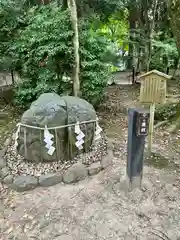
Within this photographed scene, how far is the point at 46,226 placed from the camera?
291 cm

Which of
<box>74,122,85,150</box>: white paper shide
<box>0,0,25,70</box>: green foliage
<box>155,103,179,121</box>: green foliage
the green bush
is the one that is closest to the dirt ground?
<box>74,122,85,150</box>: white paper shide

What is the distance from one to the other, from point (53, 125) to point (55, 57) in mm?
2323

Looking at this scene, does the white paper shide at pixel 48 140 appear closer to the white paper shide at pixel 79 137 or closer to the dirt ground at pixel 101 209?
the white paper shide at pixel 79 137

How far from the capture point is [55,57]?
5.64m

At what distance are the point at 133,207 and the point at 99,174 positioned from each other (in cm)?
81

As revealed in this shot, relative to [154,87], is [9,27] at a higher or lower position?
higher

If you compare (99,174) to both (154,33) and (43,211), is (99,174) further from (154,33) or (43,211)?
(154,33)

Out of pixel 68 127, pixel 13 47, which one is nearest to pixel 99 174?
pixel 68 127

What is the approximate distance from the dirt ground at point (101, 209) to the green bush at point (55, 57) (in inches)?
94.2

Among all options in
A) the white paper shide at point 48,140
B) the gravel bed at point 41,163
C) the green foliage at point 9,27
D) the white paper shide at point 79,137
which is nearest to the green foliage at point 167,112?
the gravel bed at point 41,163

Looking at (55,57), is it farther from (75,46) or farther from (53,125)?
(53,125)

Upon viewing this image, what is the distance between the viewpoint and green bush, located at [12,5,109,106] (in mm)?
5430

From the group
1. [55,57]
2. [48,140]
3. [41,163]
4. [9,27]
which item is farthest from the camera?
[9,27]

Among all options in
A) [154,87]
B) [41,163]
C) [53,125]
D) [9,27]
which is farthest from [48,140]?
[9,27]
